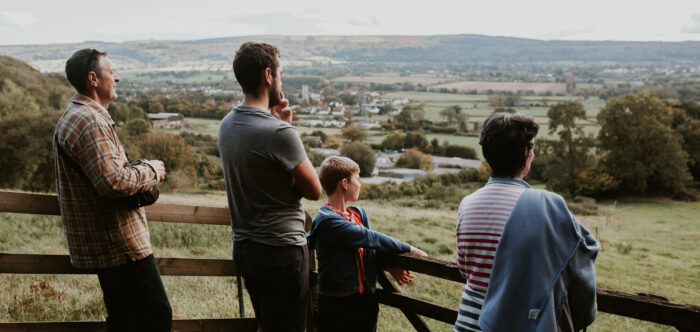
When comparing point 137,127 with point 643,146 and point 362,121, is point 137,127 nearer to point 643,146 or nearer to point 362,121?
point 643,146

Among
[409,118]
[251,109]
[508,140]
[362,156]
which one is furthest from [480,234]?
[409,118]

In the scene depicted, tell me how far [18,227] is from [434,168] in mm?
56581

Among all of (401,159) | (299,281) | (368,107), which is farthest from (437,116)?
(299,281)

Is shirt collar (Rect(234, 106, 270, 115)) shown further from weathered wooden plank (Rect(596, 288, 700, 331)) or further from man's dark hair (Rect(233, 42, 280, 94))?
weathered wooden plank (Rect(596, 288, 700, 331))

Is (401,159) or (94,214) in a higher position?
(94,214)

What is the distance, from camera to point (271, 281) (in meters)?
2.74

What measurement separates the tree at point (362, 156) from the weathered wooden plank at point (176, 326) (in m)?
54.3

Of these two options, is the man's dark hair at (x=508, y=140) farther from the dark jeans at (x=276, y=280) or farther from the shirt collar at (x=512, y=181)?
the dark jeans at (x=276, y=280)

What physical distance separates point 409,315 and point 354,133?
263ft

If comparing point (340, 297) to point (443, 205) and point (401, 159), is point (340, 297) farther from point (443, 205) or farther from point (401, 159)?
point (401, 159)

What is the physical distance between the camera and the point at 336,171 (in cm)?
296

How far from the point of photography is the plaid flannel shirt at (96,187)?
2.69 metres

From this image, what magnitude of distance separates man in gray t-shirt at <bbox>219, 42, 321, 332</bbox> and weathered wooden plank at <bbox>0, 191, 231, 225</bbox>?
72 centimetres

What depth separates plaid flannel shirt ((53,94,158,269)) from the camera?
8.81 ft
